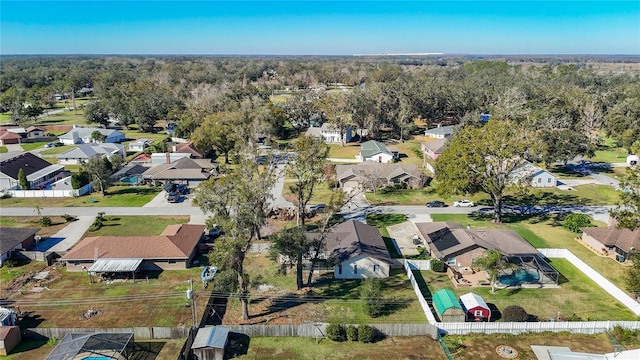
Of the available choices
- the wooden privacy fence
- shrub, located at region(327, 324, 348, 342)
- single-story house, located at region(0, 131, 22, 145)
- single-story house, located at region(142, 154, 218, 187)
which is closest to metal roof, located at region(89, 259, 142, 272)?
the wooden privacy fence

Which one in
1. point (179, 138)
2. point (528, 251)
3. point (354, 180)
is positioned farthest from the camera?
point (179, 138)

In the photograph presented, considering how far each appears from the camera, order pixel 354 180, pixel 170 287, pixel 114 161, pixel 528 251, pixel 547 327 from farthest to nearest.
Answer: pixel 114 161, pixel 354 180, pixel 528 251, pixel 170 287, pixel 547 327

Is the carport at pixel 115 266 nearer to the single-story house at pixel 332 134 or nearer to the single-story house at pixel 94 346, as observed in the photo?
the single-story house at pixel 94 346

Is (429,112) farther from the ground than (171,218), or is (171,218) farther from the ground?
(429,112)

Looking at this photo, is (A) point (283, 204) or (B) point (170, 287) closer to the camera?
(B) point (170, 287)

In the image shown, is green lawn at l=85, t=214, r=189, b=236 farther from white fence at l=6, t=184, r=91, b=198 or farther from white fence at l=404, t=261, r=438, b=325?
white fence at l=404, t=261, r=438, b=325

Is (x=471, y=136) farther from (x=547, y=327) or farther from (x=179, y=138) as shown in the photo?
(x=179, y=138)

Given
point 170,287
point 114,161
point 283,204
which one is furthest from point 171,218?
point 114,161
